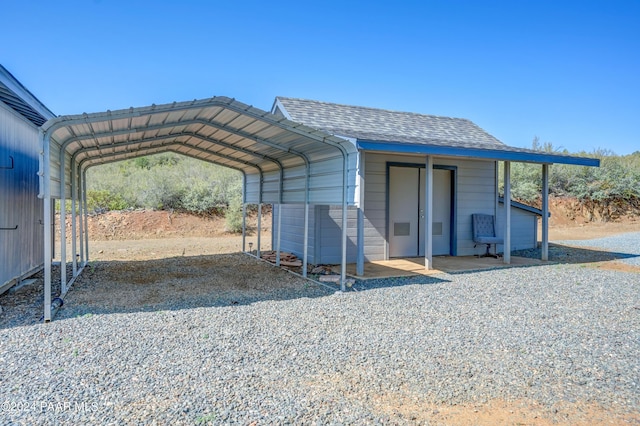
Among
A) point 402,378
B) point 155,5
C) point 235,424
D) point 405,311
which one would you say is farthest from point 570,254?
point 155,5

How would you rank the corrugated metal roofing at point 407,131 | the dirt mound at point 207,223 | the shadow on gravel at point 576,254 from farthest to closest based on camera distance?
1. the dirt mound at point 207,223
2. the shadow on gravel at point 576,254
3. the corrugated metal roofing at point 407,131

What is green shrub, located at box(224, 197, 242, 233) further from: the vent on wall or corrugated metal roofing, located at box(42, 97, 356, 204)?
the vent on wall

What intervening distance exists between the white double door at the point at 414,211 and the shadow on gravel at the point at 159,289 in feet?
10.3

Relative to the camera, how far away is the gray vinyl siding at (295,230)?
29.4ft

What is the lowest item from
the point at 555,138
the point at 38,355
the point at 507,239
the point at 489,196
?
the point at 38,355

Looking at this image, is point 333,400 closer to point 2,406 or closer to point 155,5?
point 2,406

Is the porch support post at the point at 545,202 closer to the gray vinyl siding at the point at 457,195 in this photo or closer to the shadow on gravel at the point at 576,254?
the shadow on gravel at the point at 576,254

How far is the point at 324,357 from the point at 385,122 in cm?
865

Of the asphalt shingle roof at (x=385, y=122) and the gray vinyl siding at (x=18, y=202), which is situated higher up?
the asphalt shingle roof at (x=385, y=122)

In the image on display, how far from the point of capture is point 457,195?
10062 mm

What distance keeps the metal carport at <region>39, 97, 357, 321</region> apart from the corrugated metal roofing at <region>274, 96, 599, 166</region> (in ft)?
2.87

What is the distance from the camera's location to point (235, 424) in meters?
2.41

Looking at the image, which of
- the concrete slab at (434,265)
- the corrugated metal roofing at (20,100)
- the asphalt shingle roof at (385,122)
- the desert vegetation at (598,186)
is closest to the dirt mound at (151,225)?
the asphalt shingle roof at (385,122)

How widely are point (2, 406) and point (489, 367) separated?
11.9 ft
